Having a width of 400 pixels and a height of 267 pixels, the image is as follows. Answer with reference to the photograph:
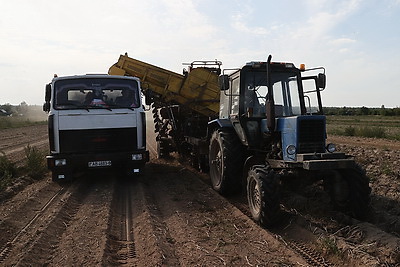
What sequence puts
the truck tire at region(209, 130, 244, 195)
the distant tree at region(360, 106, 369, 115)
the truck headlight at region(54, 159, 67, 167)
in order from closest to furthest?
the truck tire at region(209, 130, 244, 195) → the truck headlight at region(54, 159, 67, 167) → the distant tree at region(360, 106, 369, 115)

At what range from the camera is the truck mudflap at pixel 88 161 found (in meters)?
8.31

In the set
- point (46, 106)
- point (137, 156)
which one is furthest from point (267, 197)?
point (46, 106)

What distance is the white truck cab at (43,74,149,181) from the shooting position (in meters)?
8.37

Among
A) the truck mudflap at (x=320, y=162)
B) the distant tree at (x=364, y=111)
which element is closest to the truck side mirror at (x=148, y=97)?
the truck mudflap at (x=320, y=162)

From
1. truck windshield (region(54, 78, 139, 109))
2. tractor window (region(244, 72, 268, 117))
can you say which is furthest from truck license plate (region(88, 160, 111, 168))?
tractor window (region(244, 72, 268, 117))

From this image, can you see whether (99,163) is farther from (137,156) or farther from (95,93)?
(95,93)

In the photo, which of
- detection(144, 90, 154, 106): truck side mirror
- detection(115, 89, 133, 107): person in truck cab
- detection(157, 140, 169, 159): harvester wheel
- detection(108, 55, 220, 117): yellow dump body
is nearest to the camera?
detection(115, 89, 133, 107): person in truck cab

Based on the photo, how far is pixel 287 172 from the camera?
569cm

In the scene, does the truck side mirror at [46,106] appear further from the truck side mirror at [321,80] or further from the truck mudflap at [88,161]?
the truck side mirror at [321,80]

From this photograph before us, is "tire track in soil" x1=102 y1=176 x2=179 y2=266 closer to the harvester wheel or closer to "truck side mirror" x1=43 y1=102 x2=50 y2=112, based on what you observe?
"truck side mirror" x1=43 y1=102 x2=50 y2=112

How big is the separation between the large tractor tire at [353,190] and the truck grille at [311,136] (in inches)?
19.3

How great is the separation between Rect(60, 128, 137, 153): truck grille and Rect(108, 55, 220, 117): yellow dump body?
9.06ft

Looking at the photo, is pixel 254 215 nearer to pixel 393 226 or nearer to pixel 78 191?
pixel 393 226

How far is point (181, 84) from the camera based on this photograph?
438 inches
